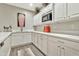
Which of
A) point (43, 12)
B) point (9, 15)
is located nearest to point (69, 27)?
point (43, 12)

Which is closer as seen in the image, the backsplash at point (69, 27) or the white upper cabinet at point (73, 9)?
the white upper cabinet at point (73, 9)

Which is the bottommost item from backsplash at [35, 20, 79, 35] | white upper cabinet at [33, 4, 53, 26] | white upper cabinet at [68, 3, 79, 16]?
backsplash at [35, 20, 79, 35]

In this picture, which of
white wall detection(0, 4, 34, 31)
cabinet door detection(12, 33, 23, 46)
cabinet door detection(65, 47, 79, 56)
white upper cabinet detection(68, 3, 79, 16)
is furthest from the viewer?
white wall detection(0, 4, 34, 31)

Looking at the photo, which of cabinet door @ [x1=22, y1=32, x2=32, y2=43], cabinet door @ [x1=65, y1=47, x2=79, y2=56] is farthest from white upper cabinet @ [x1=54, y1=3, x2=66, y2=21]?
cabinet door @ [x1=22, y1=32, x2=32, y2=43]

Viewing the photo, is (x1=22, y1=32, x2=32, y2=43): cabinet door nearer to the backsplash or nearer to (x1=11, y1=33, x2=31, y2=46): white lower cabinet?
(x1=11, y1=33, x2=31, y2=46): white lower cabinet

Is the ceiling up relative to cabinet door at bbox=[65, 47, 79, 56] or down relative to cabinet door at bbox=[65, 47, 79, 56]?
up

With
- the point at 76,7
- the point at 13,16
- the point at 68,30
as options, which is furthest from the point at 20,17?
the point at 76,7

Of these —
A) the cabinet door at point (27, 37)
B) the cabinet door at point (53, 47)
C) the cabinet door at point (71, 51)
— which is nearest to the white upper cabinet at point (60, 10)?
the cabinet door at point (53, 47)

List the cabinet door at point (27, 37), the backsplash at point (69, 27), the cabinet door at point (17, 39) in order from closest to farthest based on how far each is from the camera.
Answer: the backsplash at point (69, 27), the cabinet door at point (17, 39), the cabinet door at point (27, 37)

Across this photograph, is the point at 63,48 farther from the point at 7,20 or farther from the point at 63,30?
the point at 7,20

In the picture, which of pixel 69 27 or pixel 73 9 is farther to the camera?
pixel 69 27

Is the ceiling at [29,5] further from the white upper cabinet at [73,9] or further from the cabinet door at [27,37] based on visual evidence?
the white upper cabinet at [73,9]

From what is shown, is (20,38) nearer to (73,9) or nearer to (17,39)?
(17,39)

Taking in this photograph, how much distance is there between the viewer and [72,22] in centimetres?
234
